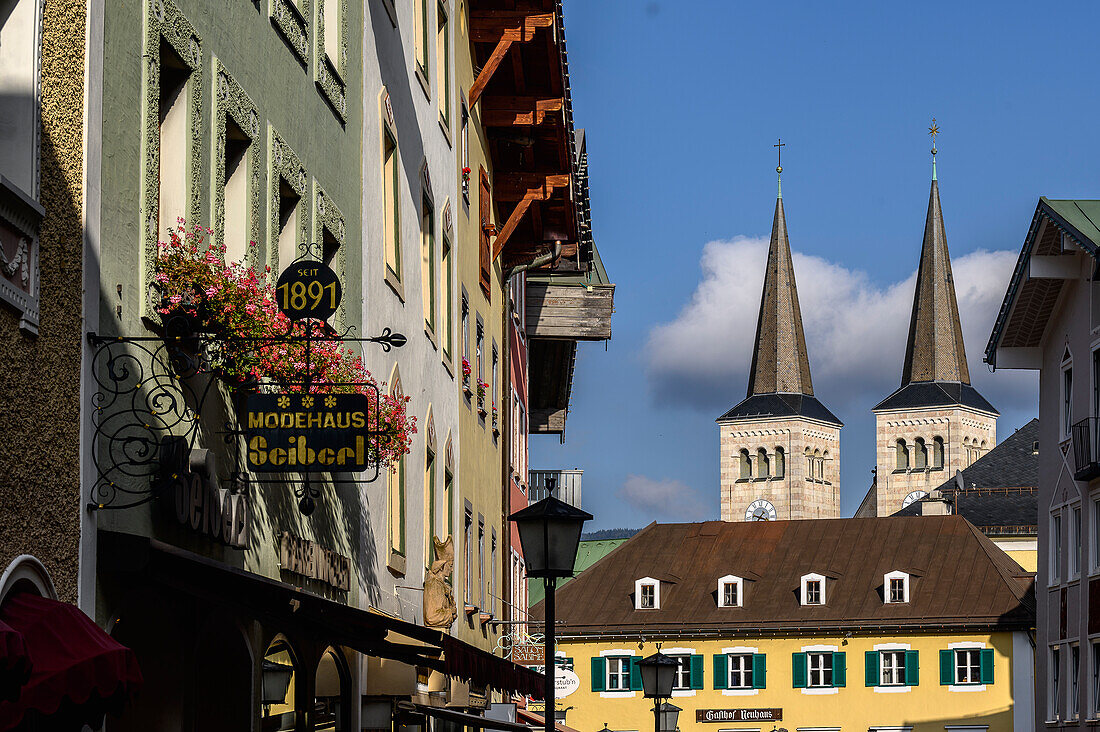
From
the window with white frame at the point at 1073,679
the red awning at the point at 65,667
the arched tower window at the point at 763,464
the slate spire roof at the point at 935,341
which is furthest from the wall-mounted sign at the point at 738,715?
the arched tower window at the point at 763,464

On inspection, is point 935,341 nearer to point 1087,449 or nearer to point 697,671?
point 697,671

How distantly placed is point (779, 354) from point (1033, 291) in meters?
131

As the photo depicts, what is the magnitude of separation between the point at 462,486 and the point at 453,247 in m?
3.39

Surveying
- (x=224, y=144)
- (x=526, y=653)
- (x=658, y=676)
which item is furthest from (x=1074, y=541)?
(x=224, y=144)

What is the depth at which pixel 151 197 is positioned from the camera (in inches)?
399

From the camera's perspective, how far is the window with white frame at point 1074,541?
3888 centimetres

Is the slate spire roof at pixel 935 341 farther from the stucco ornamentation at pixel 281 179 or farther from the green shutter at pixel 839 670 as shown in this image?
the stucco ornamentation at pixel 281 179

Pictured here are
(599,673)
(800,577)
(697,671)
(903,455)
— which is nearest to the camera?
→ (697,671)

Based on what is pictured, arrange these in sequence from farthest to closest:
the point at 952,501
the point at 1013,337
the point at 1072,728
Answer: the point at 952,501
the point at 1013,337
the point at 1072,728

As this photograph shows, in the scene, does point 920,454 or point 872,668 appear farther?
point 920,454

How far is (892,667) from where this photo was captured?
62.4m

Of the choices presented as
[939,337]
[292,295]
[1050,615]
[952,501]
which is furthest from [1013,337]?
[939,337]

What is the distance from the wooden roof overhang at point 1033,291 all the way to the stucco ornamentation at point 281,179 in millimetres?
24128

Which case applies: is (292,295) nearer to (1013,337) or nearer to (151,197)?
(151,197)
